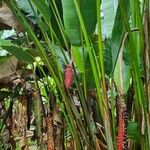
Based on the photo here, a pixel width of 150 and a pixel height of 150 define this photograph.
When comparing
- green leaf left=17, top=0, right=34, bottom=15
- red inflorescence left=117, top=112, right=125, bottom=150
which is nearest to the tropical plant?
red inflorescence left=117, top=112, right=125, bottom=150

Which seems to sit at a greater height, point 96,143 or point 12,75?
point 12,75

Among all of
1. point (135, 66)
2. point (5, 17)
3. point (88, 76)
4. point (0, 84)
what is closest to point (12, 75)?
point (0, 84)

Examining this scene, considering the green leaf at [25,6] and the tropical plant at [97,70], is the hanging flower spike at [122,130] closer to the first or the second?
the tropical plant at [97,70]

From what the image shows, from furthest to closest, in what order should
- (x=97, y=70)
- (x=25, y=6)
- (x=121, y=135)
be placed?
(x=25, y=6) → (x=97, y=70) → (x=121, y=135)

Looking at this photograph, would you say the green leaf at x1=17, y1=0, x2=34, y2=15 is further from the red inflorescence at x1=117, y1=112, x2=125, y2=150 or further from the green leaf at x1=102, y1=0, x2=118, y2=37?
the red inflorescence at x1=117, y1=112, x2=125, y2=150

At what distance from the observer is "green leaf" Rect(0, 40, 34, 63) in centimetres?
109

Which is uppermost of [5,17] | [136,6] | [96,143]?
[5,17]

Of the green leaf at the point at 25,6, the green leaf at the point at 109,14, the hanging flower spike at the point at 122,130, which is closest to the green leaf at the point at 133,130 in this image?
the hanging flower spike at the point at 122,130

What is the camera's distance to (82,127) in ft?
3.18

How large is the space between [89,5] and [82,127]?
29cm

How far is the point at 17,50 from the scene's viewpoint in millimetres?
1129

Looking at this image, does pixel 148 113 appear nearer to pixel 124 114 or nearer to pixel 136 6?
pixel 124 114

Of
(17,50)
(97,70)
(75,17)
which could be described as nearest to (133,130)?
(97,70)

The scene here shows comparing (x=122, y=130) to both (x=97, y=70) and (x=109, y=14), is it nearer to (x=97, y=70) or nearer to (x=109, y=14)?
(x=97, y=70)
